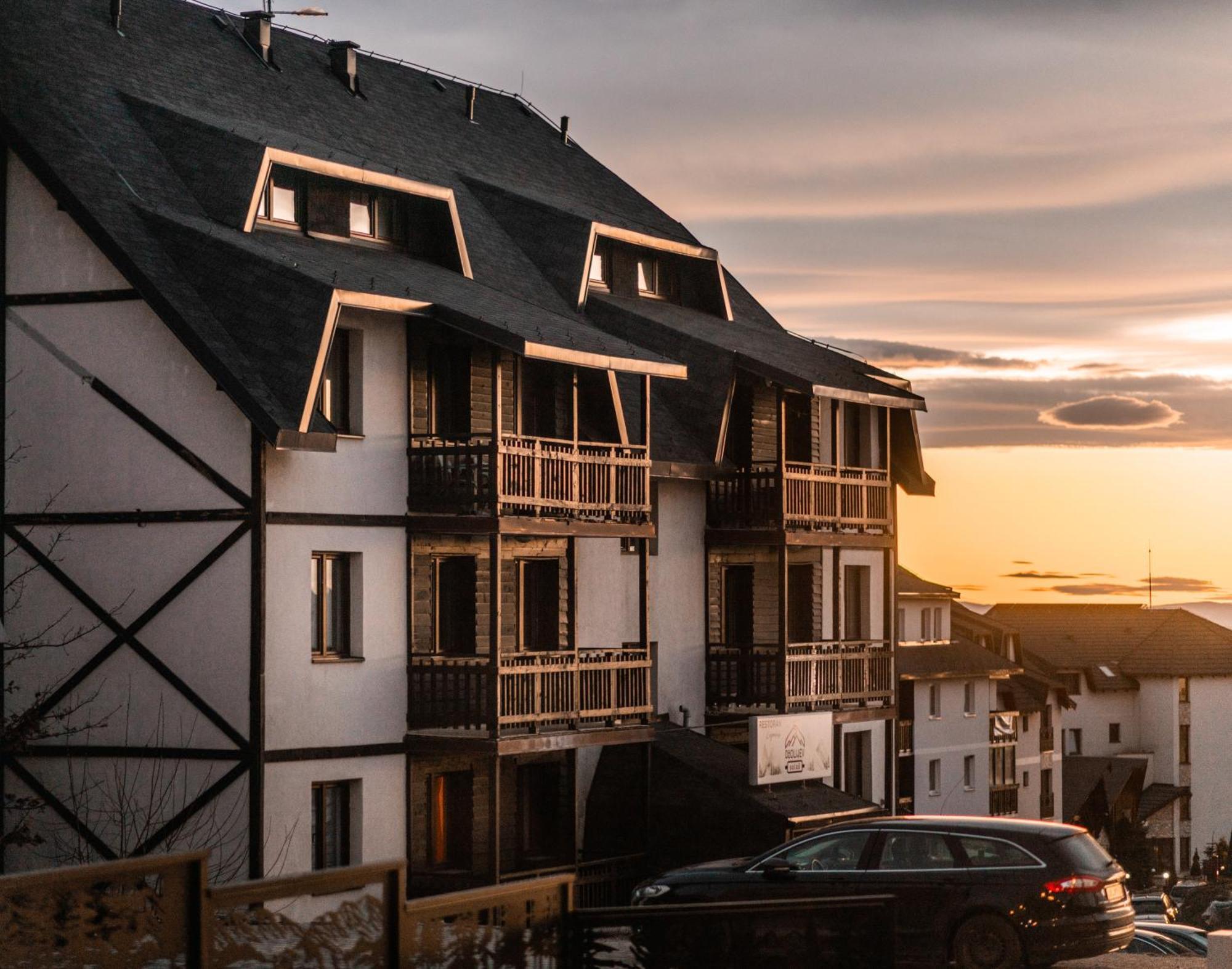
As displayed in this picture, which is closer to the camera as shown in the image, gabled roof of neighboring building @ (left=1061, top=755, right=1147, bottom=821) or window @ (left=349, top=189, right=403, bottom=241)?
window @ (left=349, top=189, right=403, bottom=241)

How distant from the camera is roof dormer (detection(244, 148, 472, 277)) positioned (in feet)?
95.7

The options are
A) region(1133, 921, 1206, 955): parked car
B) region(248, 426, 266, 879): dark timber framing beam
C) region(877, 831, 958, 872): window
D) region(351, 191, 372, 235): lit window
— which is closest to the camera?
region(877, 831, 958, 872): window

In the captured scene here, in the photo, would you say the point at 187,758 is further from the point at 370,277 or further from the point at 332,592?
the point at 370,277

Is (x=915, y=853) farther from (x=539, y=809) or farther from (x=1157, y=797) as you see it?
(x=1157, y=797)

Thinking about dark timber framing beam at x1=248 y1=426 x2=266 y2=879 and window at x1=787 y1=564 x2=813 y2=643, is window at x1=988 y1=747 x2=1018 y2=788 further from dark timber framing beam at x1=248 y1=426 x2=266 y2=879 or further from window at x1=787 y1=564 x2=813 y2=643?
dark timber framing beam at x1=248 y1=426 x2=266 y2=879

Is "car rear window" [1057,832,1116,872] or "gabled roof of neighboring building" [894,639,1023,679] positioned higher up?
"gabled roof of neighboring building" [894,639,1023,679]

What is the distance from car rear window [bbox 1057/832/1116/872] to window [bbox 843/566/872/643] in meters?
19.0

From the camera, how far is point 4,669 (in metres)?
27.4

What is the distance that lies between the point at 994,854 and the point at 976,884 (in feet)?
1.16

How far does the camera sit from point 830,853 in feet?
70.3

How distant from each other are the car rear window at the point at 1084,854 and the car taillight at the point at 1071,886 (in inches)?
4.4

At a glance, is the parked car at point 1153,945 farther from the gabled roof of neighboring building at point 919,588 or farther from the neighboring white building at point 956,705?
the gabled roof of neighboring building at point 919,588

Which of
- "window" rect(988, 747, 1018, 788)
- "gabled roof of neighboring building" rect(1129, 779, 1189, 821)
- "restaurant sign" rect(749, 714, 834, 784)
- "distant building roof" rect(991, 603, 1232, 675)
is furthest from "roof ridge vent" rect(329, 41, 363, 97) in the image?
"gabled roof of neighboring building" rect(1129, 779, 1189, 821)

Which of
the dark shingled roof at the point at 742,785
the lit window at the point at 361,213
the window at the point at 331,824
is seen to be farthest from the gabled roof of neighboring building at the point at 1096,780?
the window at the point at 331,824
